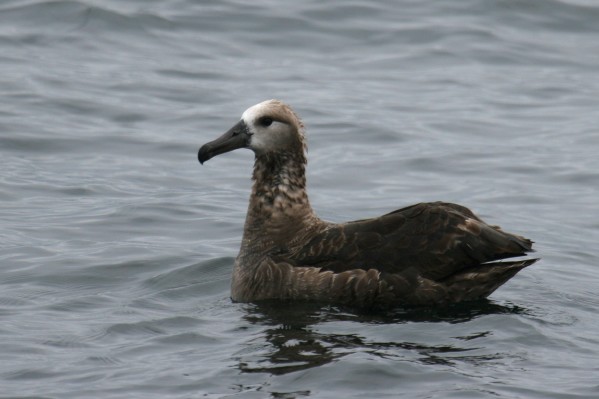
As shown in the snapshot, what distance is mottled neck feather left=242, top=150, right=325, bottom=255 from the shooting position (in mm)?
12398

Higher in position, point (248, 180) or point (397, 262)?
point (248, 180)

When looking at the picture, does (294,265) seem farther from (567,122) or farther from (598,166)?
(567,122)

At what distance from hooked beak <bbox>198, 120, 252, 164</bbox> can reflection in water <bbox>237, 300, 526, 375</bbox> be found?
1.43m

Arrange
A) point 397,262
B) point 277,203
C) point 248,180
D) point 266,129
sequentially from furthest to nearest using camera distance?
1. point 248,180
2. point 277,203
3. point 266,129
4. point 397,262

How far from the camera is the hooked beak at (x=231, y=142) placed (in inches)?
488

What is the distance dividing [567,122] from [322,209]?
19.3 feet

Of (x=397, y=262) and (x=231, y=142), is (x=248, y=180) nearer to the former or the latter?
(x=231, y=142)

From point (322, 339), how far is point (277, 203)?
1875 millimetres

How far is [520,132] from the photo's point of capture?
65.9 ft

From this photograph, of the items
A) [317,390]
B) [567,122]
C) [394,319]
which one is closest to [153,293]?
[394,319]

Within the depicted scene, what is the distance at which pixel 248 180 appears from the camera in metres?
17.9

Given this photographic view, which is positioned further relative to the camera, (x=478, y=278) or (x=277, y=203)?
(x=277, y=203)

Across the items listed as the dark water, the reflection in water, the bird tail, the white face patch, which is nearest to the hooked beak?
the white face patch

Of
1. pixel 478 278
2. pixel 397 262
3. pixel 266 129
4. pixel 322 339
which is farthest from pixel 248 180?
pixel 322 339
